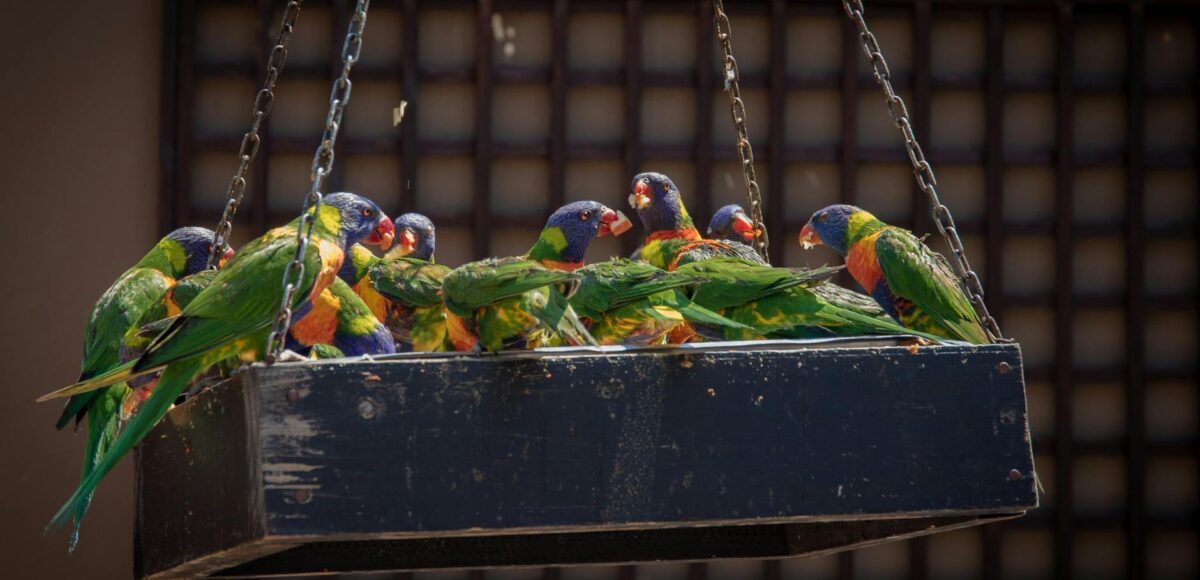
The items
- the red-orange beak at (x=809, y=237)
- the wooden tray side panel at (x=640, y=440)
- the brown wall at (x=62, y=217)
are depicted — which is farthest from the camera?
the brown wall at (x=62, y=217)

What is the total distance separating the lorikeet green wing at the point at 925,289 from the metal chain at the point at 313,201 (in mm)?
1428

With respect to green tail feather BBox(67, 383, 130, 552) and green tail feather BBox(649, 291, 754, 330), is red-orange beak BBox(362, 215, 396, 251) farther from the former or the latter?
green tail feather BBox(649, 291, 754, 330)

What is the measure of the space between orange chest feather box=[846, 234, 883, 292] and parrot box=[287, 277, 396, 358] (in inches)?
46.1

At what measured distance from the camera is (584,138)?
558 cm

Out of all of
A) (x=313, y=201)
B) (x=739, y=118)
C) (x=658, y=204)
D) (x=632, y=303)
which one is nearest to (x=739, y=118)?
(x=739, y=118)

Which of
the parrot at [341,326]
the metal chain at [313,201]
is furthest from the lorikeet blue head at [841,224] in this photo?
the metal chain at [313,201]

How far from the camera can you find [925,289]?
3115mm

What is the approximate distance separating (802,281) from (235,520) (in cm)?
108

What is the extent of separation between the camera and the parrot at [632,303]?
2473 mm

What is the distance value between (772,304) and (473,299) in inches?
27.6

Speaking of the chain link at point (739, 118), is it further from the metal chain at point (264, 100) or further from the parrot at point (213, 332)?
the parrot at point (213, 332)

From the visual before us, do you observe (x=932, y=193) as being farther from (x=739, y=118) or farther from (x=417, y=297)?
(x=417, y=297)

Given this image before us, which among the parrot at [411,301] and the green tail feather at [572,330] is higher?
the parrot at [411,301]

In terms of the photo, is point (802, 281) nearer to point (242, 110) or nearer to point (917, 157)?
point (917, 157)
